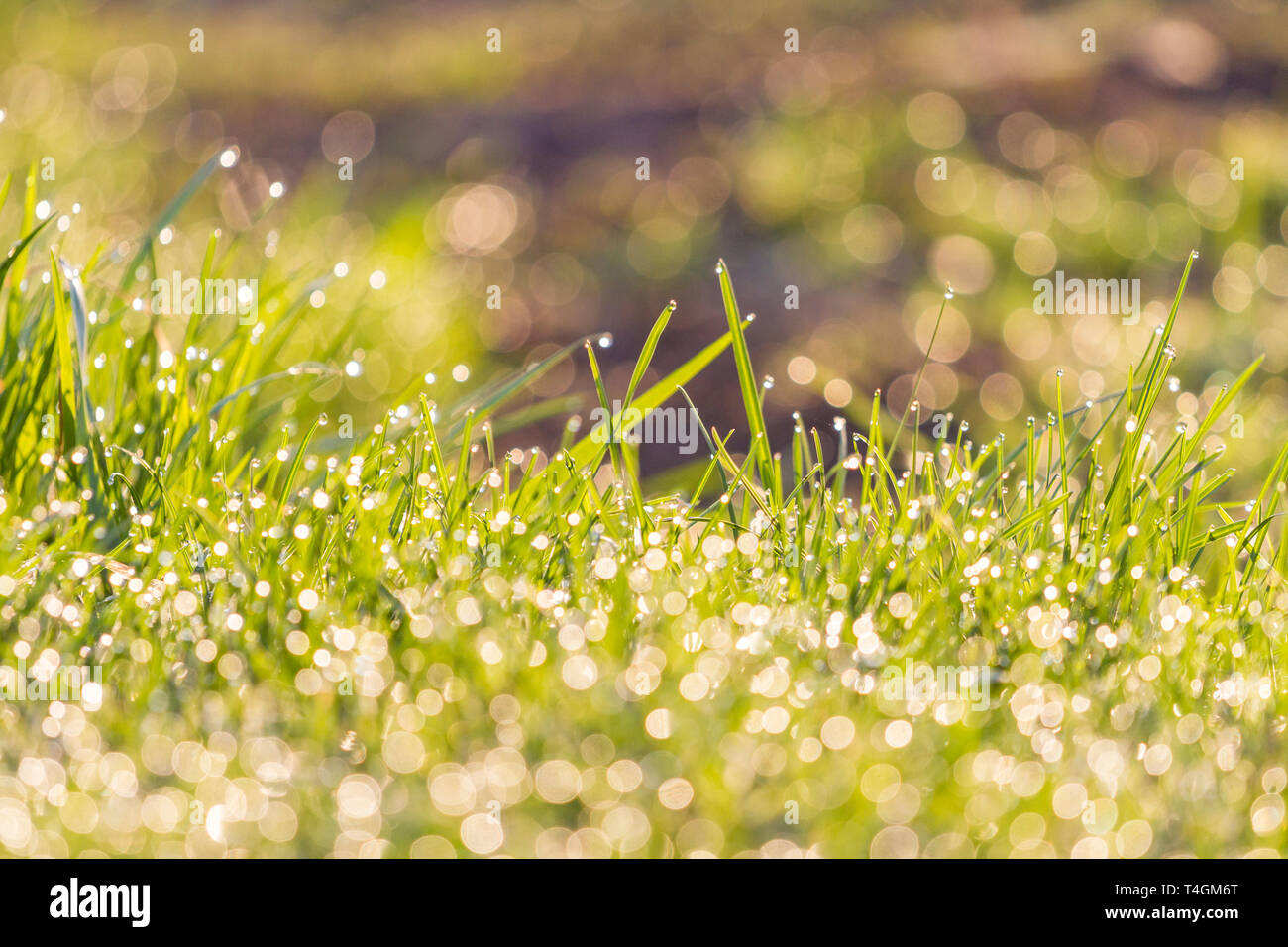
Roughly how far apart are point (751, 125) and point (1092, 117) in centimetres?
179

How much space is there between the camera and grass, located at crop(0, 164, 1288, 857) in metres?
1.29

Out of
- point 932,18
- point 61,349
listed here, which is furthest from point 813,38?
point 61,349

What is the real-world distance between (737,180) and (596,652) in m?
5.09

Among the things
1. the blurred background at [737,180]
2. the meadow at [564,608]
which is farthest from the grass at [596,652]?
the blurred background at [737,180]

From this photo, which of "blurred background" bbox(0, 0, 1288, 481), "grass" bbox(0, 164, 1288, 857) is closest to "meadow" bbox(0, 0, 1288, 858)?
"grass" bbox(0, 164, 1288, 857)

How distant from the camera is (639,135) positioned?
7.00 meters

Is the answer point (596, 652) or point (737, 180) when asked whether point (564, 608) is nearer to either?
point (596, 652)

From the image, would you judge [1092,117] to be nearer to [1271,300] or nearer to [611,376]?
[1271,300]

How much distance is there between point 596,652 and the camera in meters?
1.54

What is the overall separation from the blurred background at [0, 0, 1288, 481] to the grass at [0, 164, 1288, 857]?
106 cm

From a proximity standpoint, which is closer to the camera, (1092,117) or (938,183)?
(938,183)

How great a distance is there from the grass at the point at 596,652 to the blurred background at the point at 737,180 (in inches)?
41.9

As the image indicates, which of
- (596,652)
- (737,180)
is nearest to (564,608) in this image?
(596,652)

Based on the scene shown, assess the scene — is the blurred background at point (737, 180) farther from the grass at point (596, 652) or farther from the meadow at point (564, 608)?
the grass at point (596, 652)
